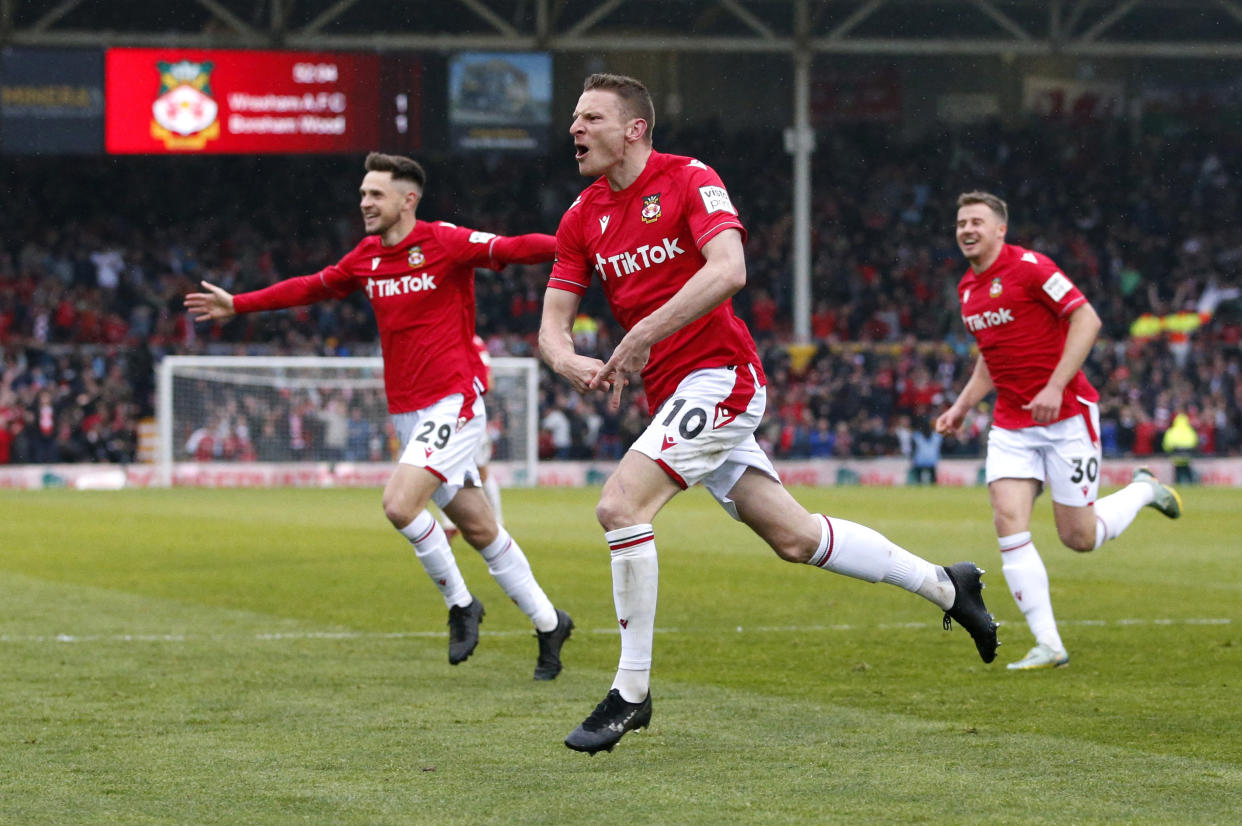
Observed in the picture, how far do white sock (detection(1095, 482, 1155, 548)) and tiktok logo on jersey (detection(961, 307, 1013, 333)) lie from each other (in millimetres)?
1143

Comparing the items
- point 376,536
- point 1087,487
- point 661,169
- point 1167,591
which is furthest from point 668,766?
point 376,536

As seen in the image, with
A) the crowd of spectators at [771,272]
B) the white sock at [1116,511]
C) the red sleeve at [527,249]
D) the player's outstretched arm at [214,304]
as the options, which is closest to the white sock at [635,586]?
the red sleeve at [527,249]

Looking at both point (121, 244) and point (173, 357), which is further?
point (121, 244)

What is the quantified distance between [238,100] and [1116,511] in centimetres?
2424

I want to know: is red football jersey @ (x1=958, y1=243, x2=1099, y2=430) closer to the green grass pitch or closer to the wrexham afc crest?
the green grass pitch

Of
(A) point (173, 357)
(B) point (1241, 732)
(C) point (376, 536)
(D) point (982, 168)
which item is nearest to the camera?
(B) point (1241, 732)

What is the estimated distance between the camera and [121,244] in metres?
36.7

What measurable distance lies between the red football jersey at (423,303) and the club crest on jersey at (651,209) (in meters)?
2.63

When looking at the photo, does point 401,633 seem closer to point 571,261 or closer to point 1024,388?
point 1024,388

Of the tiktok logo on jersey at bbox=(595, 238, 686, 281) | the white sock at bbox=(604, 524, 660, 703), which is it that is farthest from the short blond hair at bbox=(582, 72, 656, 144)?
the white sock at bbox=(604, 524, 660, 703)

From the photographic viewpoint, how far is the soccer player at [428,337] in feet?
27.0

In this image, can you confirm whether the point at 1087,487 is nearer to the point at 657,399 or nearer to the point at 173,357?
the point at 657,399

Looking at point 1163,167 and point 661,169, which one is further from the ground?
point 1163,167

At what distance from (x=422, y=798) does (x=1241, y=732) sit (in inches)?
114
